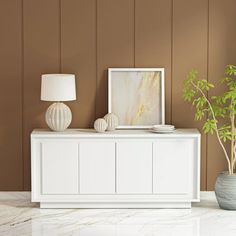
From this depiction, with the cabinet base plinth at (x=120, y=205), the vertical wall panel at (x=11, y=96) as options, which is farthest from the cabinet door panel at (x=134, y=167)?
the vertical wall panel at (x=11, y=96)

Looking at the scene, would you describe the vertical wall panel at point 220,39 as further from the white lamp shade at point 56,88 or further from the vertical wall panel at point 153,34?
the white lamp shade at point 56,88

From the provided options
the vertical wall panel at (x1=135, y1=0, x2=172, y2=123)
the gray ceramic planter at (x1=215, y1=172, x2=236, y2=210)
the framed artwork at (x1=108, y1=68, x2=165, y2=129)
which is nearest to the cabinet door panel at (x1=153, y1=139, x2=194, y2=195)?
the gray ceramic planter at (x1=215, y1=172, x2=236, y2=210)

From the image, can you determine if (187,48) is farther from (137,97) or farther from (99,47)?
(99,47)

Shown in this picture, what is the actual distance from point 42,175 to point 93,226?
2.49ft

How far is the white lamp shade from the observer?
224 inches

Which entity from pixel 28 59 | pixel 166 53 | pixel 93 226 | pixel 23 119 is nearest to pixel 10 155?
pixel 23 119

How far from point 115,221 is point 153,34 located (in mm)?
1694

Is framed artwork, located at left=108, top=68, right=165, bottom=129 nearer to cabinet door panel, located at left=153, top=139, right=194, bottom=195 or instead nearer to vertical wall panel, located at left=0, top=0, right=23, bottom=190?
cabinet door panel, located at left=153, top=139, right=194, bottom=195

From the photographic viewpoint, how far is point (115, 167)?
227 inches

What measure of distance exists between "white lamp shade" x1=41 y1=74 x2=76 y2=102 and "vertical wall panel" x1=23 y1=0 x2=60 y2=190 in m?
0.30

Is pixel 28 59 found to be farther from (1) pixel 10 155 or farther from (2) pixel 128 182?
(2) pixel 128 182

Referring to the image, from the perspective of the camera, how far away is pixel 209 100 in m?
6.05

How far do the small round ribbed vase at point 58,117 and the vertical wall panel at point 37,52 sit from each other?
281 millimetres

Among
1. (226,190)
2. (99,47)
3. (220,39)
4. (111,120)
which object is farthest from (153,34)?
(226,190)
